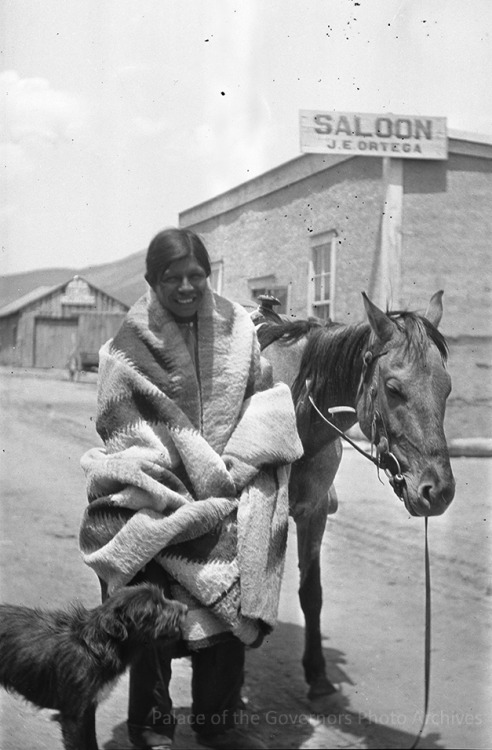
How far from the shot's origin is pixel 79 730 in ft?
8.47

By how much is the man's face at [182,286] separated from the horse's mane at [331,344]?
70 cm

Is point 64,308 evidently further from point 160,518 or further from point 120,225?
point 160,518

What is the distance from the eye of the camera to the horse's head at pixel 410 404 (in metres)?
2.74

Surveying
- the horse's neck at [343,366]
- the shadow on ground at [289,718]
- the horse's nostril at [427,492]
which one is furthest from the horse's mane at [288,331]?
the shadow on ground at [289,718]

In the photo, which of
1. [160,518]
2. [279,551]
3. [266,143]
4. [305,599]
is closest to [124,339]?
[160,518]

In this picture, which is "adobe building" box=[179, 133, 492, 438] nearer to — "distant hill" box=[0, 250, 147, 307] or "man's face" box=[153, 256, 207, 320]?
"distant hill" box=[0, 250, 147, 307]

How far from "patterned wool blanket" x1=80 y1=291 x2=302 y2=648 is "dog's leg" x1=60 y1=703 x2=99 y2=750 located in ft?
1.39

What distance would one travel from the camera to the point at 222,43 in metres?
3.26

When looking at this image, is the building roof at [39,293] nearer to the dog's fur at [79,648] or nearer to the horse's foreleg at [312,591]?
the horse's foreleg at [312,591]

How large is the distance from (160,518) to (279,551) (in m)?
0.44

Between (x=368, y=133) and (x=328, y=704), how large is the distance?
2481mm

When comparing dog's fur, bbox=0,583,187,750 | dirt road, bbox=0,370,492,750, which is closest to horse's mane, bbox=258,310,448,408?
dirt road, bbox=0,370,492,750

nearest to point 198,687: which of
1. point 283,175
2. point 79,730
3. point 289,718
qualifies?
point 79,730

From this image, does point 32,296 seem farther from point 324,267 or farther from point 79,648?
point 79,648
